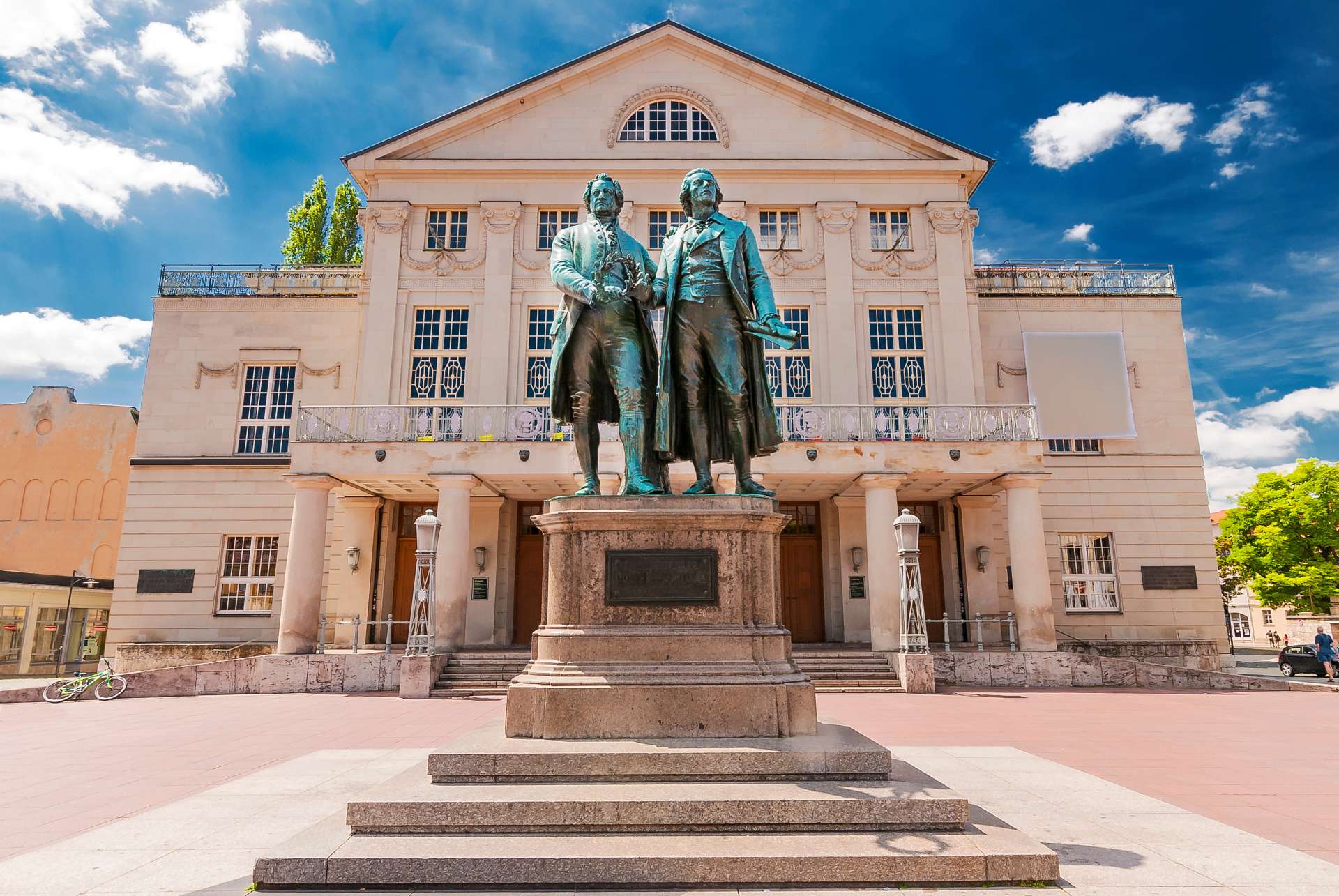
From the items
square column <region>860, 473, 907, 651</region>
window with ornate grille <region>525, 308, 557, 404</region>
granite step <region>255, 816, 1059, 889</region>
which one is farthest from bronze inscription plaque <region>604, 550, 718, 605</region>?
window with ornate grille <region>525, 308, 557, 404</region>

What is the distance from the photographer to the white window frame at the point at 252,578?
78.1 ft

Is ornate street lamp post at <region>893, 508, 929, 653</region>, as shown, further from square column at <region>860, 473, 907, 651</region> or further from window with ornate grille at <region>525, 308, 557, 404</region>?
window with ornate grille at <region>525, 308, 557, 404</region>

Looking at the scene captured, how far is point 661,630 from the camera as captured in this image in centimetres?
556

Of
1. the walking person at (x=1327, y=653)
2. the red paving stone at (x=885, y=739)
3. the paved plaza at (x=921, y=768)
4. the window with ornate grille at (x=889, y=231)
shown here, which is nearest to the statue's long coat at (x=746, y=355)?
the paved plaza at (x=921, y=768)

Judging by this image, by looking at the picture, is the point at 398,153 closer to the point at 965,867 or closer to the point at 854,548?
the point at 854,548

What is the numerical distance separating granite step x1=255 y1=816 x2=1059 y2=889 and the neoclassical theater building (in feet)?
57.3

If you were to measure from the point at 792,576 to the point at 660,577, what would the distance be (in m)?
18.5

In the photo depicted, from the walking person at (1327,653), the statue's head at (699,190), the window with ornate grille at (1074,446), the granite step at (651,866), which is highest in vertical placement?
the window with ornate grille at (1074,446)

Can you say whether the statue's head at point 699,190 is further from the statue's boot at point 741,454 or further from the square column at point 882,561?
the square column at point 882,561

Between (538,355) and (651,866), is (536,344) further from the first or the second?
(651,866)

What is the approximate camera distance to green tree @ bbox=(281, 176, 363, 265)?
118 ft

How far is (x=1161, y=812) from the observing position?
5867 mm

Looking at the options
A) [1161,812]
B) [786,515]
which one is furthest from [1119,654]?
[786,515]

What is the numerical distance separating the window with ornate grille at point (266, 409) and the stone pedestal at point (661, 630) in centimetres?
2186
